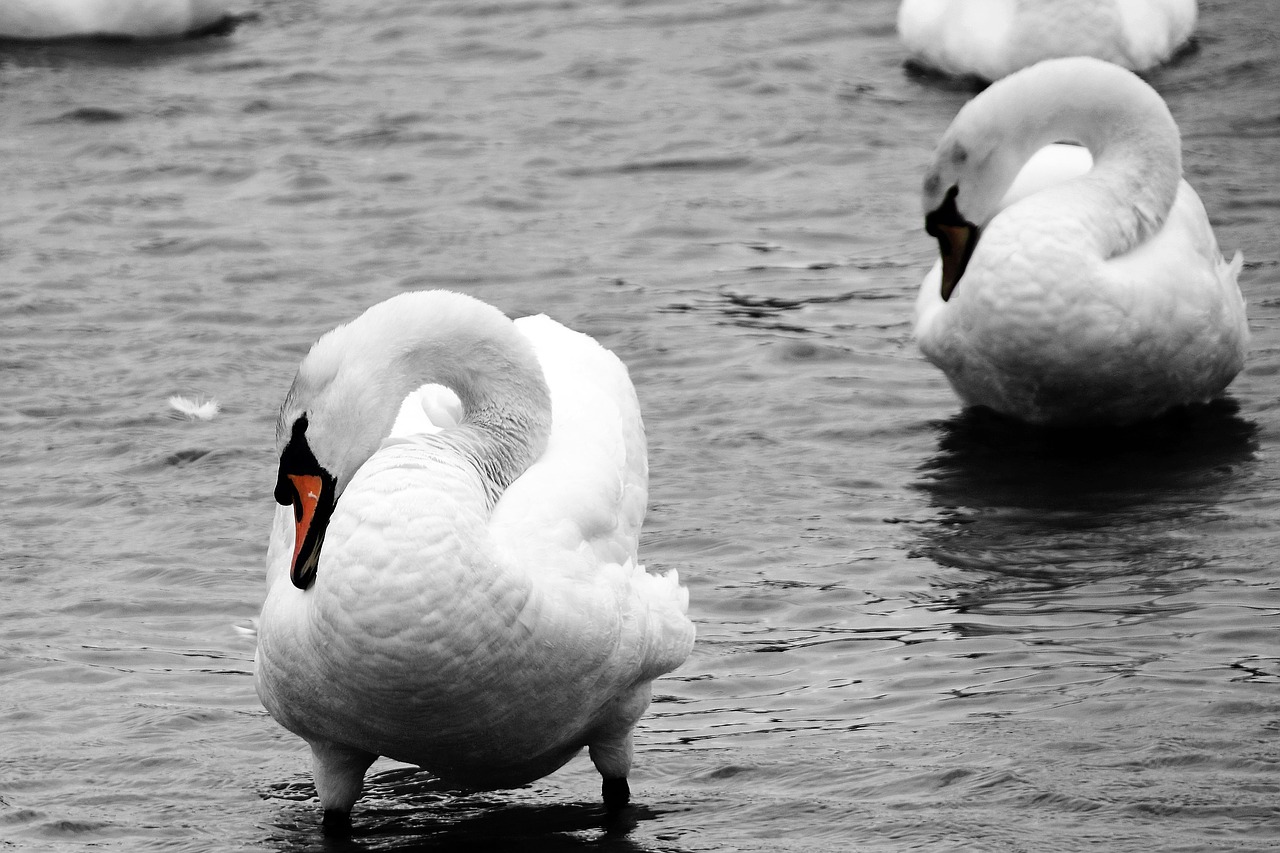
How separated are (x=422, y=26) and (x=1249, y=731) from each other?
10644mm

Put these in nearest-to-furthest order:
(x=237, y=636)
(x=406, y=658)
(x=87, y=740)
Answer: (x=406, y=658) → (x=87, y=740) → (x=237, y=636)

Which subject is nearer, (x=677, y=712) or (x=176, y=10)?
(x=677, y=712)

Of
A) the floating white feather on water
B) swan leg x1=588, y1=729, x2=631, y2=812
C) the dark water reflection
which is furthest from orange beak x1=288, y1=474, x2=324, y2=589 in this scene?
the floating white feather on water

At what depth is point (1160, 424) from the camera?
8.32m

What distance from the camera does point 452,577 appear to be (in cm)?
468

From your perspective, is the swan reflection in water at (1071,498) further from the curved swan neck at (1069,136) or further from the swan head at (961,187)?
the curved swan neck at (1069,136)

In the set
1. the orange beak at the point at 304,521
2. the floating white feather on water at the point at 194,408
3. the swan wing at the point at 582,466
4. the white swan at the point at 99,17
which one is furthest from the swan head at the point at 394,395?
the white swan at the point at 99,17

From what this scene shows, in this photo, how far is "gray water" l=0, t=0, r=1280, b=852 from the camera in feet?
18.0

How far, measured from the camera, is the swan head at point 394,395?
5086 millimetres

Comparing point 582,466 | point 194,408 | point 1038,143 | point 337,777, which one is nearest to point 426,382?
point 582,466

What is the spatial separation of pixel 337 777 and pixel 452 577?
0.85 metres

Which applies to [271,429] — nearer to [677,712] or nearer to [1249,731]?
[677,712]

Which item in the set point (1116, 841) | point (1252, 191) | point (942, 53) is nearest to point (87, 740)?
point (1116, 841)

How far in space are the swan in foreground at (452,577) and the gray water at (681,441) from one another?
0.42 metres
